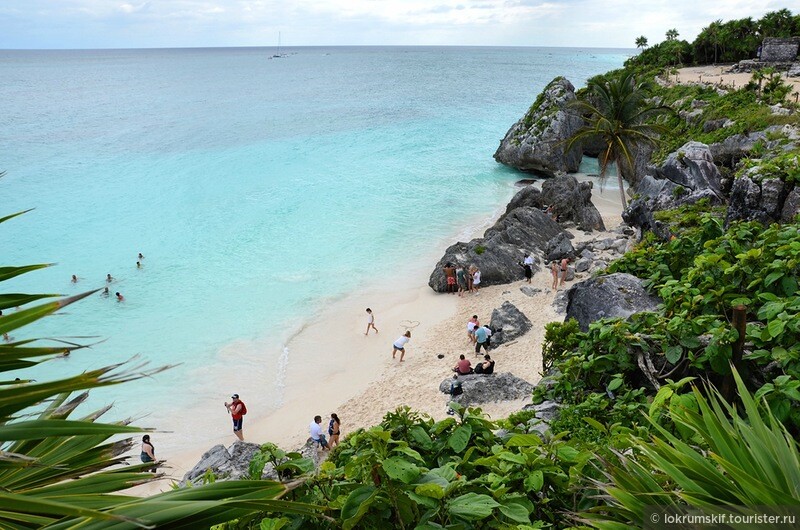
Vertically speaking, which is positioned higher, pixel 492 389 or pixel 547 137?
pixel 547 137

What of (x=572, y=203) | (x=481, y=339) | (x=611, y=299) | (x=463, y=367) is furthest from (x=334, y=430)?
(x=572, y=203)

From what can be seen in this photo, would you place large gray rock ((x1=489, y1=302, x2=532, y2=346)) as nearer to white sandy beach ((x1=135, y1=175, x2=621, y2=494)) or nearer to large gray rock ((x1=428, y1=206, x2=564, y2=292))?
white sandy beach ((x1=135, y1=175, x2=621, y2=494))

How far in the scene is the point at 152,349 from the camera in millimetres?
17297

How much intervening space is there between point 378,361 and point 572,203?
1401 cm

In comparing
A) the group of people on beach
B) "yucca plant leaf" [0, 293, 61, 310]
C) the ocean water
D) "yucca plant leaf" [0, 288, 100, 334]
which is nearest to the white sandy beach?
the group of people on beach

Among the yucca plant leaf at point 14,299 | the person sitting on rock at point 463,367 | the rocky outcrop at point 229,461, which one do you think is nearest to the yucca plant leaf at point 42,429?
the yucca plant leaf at point 14,299

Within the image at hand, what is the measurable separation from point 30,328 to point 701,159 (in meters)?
24.9

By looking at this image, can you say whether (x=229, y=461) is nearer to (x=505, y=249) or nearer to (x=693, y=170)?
(x=505, y=249)

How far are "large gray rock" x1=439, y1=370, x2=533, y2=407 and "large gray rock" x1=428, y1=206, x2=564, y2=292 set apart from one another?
8.03m

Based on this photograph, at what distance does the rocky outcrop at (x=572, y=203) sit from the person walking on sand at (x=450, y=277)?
797 cm

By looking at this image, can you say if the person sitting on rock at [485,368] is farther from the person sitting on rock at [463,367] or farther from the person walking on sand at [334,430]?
the person walking on sand at [334,430]

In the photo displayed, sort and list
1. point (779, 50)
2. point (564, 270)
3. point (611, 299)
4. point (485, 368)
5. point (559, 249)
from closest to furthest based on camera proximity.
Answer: point (611, 299)
point (485, 368)
point (564, 270)
point (559, 249)
point (779, 50)

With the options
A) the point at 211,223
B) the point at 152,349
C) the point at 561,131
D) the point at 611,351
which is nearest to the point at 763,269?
the point at 611,351

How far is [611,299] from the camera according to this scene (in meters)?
8.29
